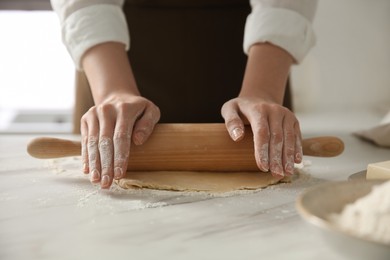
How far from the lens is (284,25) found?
111 cm

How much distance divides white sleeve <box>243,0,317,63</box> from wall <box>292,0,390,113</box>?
3.40ft

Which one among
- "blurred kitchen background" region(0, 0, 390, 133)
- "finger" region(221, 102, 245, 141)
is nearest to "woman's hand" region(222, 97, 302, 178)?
"finger" region(221, 102, 245, 141)

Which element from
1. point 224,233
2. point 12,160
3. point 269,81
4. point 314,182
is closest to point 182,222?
point 224,233

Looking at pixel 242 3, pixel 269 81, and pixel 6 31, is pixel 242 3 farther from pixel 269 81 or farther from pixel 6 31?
pixel 6 31

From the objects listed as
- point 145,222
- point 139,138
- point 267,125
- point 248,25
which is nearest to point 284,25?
point 248,25

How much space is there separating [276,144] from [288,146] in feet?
0.07

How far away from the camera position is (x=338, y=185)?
1.97ft

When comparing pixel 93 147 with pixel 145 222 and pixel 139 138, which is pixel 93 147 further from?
pixel 145 222

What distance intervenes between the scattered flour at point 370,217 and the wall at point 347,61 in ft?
5.36

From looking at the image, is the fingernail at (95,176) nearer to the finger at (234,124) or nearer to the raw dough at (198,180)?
the raw dough at (198,180)

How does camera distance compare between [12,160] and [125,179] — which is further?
[12,160]

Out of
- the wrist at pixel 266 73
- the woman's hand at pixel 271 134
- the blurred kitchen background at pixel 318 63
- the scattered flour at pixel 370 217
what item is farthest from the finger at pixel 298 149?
the blurred kitchen background at pixel 318 63

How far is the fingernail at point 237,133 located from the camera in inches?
35.1

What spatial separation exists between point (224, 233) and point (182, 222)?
7cm
